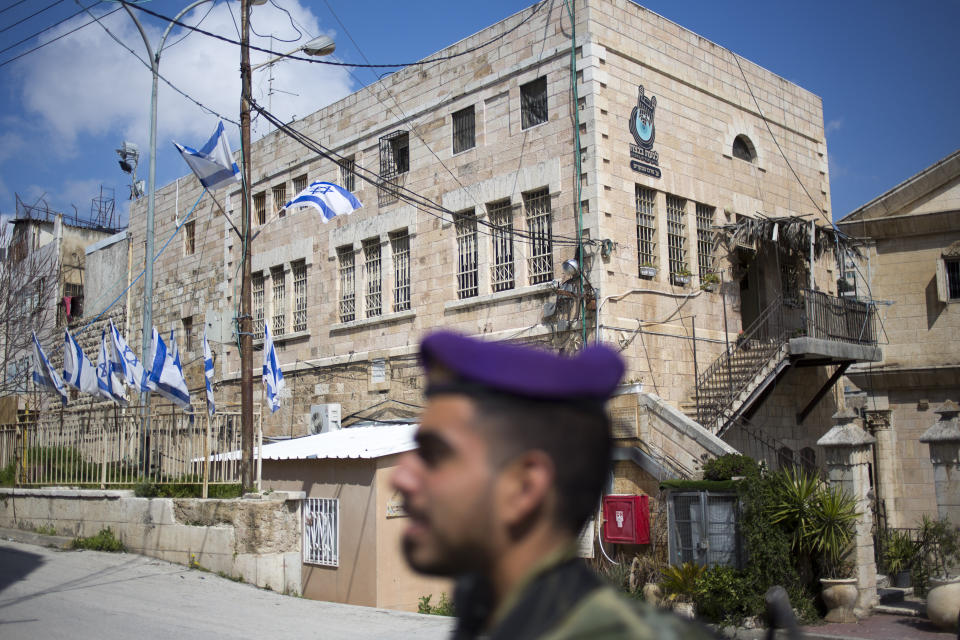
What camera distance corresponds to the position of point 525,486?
1.37m

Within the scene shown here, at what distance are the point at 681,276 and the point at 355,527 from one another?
8791 millimetres

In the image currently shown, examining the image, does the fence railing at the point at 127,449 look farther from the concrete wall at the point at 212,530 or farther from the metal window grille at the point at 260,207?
the metal window grille at the point at 260,207

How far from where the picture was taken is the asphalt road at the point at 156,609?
32.7 feet

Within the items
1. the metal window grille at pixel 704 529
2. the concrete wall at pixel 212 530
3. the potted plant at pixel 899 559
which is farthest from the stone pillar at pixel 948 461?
the concrete wall at pixel 212 530

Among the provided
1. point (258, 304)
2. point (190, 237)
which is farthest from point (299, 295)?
point (190, 237)

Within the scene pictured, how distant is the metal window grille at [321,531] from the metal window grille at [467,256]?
6450 millimetres

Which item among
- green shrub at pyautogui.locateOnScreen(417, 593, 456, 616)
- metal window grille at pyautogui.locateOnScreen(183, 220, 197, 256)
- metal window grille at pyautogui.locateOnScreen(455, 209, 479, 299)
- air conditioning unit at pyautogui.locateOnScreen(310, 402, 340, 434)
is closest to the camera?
green shrub at pyautogui.locateOnScreen(417, 593, 456, 616)

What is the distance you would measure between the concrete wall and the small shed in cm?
58

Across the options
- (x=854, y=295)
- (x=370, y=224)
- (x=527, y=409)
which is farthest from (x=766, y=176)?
(x=527, y=409)

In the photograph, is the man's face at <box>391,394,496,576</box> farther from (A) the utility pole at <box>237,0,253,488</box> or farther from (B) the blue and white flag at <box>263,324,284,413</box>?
(B) the blue and white flag at <box>263,324,284,413</box>

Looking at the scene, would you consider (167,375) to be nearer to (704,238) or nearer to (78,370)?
(78,370)

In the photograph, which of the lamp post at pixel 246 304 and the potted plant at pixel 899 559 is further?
the potted plant at pixel 899 559

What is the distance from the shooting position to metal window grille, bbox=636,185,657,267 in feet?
59.4

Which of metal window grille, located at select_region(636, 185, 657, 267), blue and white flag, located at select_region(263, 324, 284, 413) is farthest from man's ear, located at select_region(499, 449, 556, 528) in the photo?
metal window grille, located at select_region(636, 185, 657, 267)
